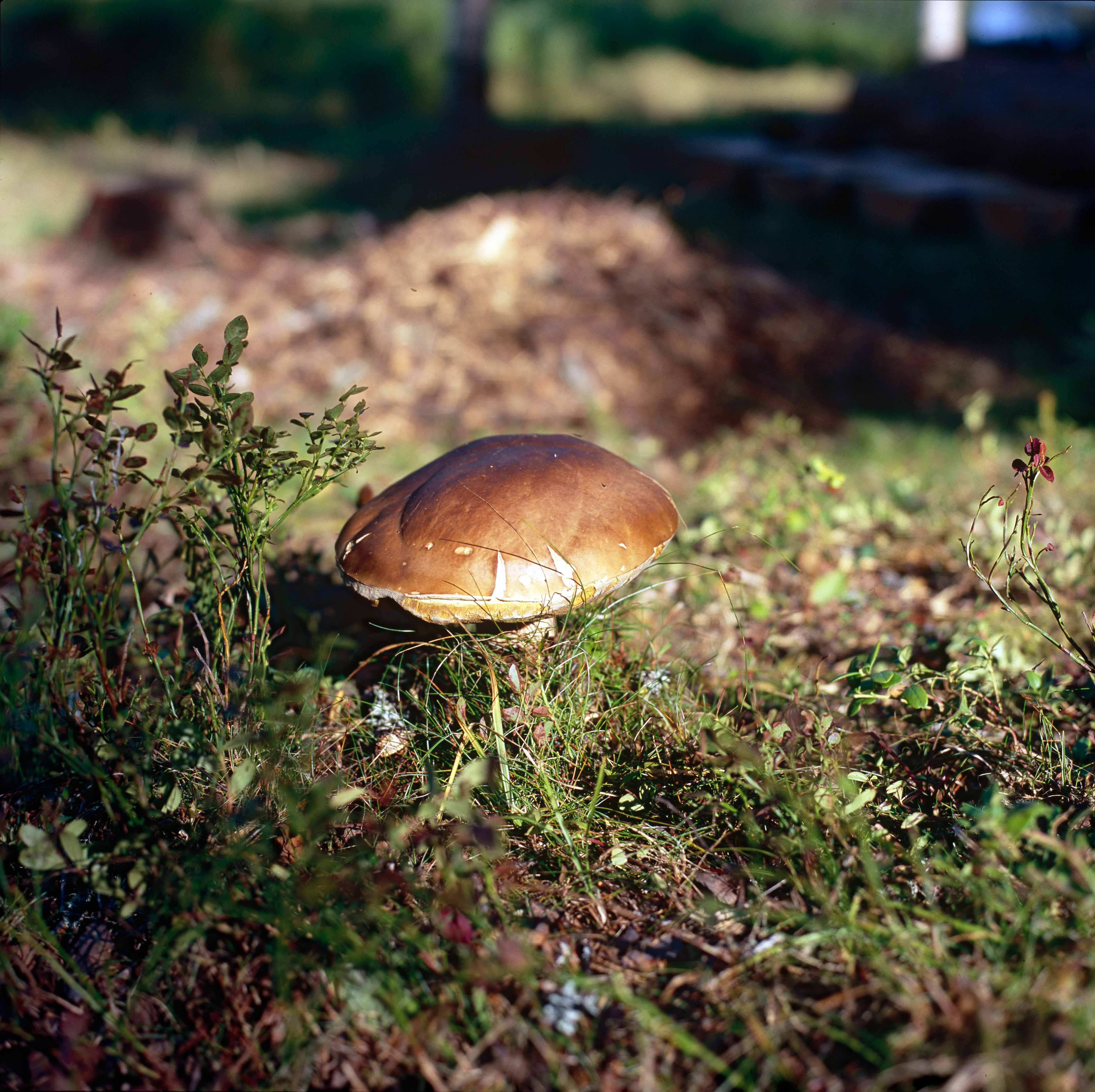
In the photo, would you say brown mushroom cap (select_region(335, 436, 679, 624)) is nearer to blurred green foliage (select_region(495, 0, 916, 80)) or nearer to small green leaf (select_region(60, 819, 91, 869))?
small green leaf (select_region(60, 819, 91, 869))

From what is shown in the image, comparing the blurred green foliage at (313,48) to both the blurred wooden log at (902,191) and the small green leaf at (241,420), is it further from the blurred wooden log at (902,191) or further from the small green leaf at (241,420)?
the small green leaf at (241,420)

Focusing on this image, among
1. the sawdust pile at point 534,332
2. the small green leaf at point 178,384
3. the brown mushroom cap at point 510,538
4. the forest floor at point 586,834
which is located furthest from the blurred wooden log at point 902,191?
the small green leaf at point 178,384

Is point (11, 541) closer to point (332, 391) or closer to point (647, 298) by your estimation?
point (332, 391)

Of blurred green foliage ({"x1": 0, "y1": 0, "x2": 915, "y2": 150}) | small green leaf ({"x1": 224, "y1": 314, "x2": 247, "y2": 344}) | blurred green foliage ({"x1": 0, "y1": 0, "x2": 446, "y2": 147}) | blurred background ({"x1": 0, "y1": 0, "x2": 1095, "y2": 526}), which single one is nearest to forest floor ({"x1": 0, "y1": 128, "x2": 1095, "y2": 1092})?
small green leaf ({"x1": 224, "y1": 314, "x2": 247, "y2": 344})

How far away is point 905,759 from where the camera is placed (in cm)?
188

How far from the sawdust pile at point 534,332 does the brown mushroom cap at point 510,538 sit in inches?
98.3

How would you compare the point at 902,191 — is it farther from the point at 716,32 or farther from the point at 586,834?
the point at 716,32

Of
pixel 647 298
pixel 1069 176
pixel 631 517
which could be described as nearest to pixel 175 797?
pixel 631 517

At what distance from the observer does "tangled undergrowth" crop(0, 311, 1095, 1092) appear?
1.29m

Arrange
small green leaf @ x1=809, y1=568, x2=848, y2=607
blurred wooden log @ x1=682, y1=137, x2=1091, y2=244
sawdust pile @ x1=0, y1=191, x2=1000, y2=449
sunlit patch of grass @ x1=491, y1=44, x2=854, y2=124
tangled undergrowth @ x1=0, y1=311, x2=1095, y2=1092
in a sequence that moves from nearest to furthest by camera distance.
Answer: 1. tangled undergrowth @ x1=0, y1=311, x2=1095, y2=1092
2. small green leaf @ x1=809, y1=568, x2=848, y2=607
3. sawdust pile @ x1=0, y1=191, x2=1000, y2=449
4. blurred wooden log @ x1=682, y1=137, x2=1091, y2=244
5. sunlit patch of grass @ x1=491, y1=44, x2=854, y2=124

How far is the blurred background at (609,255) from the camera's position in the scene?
4.73m

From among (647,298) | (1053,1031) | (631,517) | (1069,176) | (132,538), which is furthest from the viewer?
(1069,176)

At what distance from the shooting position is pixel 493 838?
1332mm

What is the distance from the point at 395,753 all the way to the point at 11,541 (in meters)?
0.87
